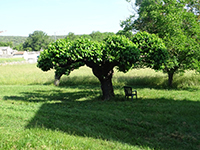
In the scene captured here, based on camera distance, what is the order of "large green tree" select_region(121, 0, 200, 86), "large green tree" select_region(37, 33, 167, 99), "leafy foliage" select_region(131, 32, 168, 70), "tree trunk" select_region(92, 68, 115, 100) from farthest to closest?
"large green tree" select_region(121, 0, 200, 86) → "tree trunk" select_region(92, 68, 115, 100) → "leafy foliage" select_region(131, 32, 168, 70) → "large green tree" select_region(37, 33, 167, 99)

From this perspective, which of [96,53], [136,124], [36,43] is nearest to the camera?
[136,124]

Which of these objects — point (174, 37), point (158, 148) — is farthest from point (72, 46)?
point (174, 37)

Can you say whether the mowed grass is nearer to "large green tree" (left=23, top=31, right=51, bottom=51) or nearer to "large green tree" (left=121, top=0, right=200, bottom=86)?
"large green tree" (left=121, top=0, right=200, bottom=86)

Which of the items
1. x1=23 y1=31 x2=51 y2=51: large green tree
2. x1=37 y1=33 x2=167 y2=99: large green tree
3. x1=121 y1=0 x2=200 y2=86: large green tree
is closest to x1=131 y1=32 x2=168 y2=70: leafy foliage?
x1=37 y1=33 x2=167 y2=99: large green tree

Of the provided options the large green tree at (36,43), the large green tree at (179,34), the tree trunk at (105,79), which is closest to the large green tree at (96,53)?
the tree trunk at (105,79)

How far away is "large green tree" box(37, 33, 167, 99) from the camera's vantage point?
9953mm

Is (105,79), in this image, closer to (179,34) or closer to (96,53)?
(96,53)

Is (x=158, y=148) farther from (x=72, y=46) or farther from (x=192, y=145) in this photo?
(x=72, y=46)

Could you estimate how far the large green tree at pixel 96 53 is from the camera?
32.7ft

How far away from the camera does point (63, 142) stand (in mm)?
4809

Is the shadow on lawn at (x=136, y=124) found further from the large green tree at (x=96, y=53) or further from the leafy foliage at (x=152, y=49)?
the leafy foliage at (x=152, y=49)

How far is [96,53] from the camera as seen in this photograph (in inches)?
399

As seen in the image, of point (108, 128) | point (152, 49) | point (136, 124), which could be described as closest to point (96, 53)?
point (152, 49)

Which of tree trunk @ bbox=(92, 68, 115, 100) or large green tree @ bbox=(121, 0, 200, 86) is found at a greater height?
large green tree @ bbox=(121, 0, 200, 86)
